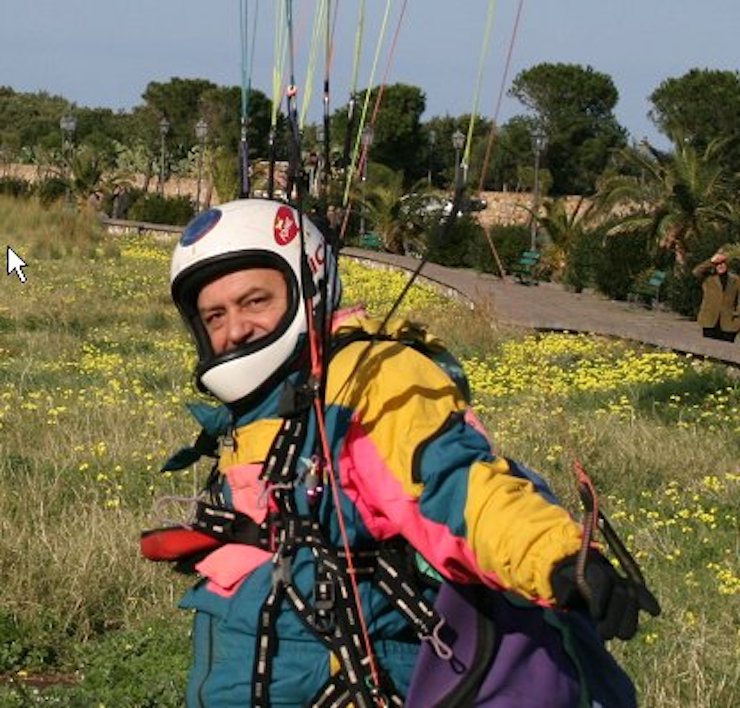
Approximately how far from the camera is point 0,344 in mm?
14492

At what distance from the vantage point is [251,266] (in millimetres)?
2764

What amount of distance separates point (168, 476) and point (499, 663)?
5.48 meters

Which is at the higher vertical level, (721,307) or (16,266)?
(721,307)

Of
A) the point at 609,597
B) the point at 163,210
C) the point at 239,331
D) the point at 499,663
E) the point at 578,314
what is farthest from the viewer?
the point at 163,210

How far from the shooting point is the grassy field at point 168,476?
5.12 meters

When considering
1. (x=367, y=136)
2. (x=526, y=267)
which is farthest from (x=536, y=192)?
(x=367, y=136)

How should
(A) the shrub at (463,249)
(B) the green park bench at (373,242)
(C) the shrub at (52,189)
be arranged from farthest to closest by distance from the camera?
(C) the shrub at (52,189) → (B) the green park bench at (373,242) → (A) the shrub at (463,249)

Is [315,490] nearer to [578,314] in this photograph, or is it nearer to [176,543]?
[176,543]

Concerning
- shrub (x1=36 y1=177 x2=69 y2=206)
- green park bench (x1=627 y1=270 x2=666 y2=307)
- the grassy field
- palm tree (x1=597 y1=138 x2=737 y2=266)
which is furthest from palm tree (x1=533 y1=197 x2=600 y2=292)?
shrub (x1=36 y1=177 x2=69 y2=206)

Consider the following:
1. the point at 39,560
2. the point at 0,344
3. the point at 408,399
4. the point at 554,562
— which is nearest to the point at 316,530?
the point at 408,399

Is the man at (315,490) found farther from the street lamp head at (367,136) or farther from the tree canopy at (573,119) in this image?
the tree canopy at (573,119)

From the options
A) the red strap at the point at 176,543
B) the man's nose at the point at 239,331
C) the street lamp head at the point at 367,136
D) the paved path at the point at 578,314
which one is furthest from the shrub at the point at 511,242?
the man's nose at the point at 239,331

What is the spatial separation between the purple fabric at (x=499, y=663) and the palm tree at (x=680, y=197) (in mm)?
20871

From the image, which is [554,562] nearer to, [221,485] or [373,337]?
[373,337]
